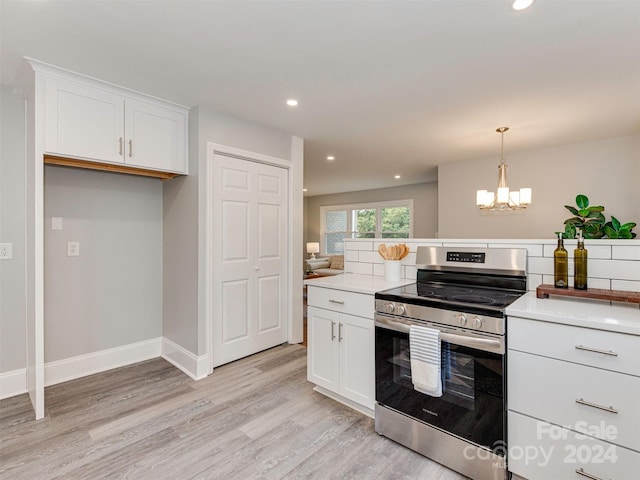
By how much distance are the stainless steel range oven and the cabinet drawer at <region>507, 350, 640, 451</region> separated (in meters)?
0.08

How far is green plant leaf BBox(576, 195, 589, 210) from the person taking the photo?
381 cm

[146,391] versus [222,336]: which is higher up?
[222,336]

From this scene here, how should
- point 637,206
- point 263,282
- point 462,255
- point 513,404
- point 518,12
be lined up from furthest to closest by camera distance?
point 637,206 → point 263,282 → point 462,255 → point 518,12 → point 513,404

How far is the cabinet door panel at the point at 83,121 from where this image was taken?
221 centimetres

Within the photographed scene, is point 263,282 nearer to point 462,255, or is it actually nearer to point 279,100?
point 279,100

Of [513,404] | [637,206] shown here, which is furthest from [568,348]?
[637,206]

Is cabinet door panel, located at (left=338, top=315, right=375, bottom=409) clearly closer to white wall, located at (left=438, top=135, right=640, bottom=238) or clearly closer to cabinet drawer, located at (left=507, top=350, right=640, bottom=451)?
cabinet drawer, located at (left=507, top=350, right=640, bottom=451)

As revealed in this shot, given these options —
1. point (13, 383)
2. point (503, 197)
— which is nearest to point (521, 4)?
point (503, 197)

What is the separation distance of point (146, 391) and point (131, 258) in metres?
1.23

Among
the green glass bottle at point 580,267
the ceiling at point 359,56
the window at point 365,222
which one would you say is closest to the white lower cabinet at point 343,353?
the green glass bottle at point 580,267

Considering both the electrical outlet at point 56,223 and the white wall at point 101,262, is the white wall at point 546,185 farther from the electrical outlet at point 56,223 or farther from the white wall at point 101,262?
the electrical outlet at point 56,223

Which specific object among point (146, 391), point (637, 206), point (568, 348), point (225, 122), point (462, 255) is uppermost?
point (225, 122)

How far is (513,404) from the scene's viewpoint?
1.51 meters

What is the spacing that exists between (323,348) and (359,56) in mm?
2018
